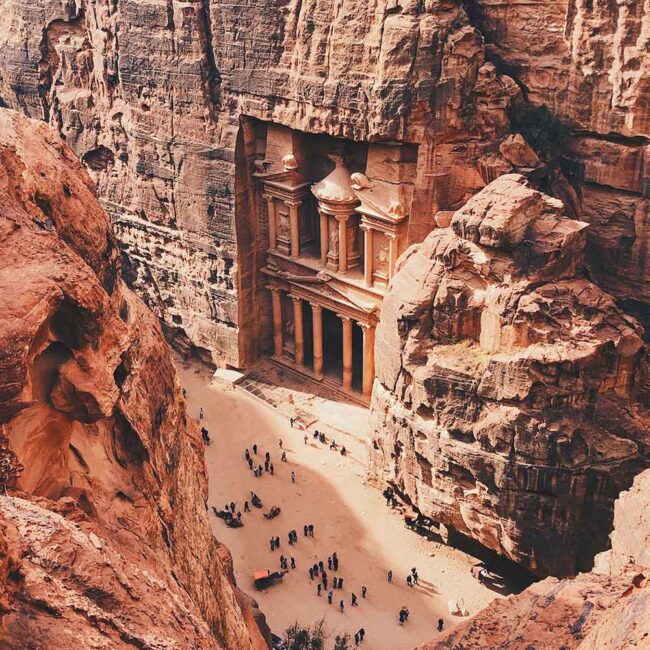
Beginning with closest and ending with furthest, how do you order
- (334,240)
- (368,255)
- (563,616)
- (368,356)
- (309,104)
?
(563,616) < (309,104) < (368,255) < (368,356) < (334,240)

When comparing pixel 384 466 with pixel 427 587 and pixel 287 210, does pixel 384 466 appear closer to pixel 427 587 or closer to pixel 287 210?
pixel 427 587

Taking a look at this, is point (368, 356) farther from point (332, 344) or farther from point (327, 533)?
point (327, 533)

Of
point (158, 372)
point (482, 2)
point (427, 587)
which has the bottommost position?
point (427, 587)

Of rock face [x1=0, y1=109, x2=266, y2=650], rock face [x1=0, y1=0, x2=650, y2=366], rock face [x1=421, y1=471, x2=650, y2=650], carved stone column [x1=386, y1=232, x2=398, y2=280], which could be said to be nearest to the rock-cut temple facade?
carved stone column [x1=386, y1=232, x2=398, y2=280]

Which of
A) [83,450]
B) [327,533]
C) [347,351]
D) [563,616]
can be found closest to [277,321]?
[347,351]

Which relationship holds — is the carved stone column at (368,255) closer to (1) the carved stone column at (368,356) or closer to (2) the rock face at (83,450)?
(1) the carved stone column at (368,356)

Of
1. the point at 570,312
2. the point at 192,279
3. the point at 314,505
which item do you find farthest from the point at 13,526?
the point at 192,279

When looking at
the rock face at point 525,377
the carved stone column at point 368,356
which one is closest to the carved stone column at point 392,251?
the carved stone column at point 368,356
